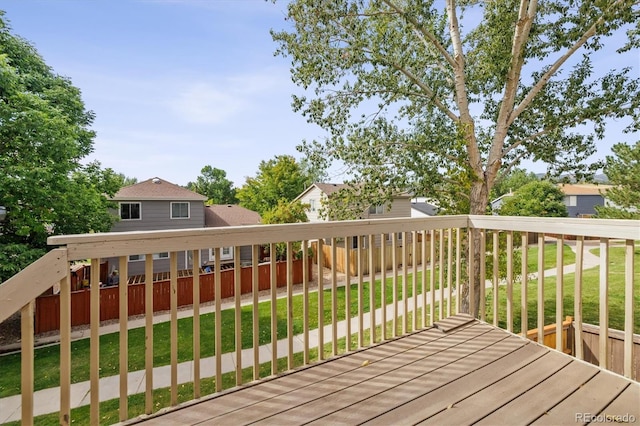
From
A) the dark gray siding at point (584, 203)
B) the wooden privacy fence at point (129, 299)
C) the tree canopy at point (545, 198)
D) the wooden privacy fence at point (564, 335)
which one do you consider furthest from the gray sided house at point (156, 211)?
the dark gray siding at point (584, 203)

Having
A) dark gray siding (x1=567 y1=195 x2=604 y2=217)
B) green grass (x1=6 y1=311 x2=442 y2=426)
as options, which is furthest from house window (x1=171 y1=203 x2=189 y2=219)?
dark gray siding (x1=567 y1=195 x2=604 y2=217)

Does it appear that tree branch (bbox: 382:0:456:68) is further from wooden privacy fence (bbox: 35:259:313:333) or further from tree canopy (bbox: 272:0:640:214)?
wooden privacy fence (bbox: 35:259:313:333)

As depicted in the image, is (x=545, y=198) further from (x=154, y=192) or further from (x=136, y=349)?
(x=136, y=349)

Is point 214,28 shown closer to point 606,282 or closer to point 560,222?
point 560,222

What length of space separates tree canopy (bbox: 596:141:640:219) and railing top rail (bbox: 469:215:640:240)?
14256 millimetres

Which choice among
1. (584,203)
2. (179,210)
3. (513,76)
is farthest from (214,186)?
(584,203)

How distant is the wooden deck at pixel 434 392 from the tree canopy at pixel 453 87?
3433mm

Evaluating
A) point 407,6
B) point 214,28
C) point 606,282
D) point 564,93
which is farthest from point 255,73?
point 606,282

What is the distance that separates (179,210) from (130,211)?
2.02 meters

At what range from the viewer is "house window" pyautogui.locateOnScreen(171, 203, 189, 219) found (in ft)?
48.3

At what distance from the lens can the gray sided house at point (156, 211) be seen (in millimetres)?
13414

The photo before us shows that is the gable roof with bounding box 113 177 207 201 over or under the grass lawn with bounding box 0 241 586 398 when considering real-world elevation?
over

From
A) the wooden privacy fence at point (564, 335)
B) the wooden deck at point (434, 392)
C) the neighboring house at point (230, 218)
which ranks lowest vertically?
the wooden privacy fence at point (564, 335)

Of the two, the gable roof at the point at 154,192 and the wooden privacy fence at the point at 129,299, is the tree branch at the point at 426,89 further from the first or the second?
the gable roof at the point at 154,192
